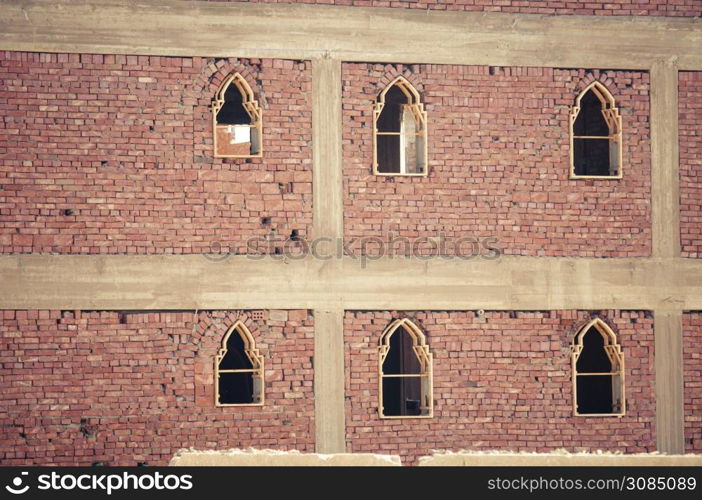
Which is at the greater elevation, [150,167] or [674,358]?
[150,167]

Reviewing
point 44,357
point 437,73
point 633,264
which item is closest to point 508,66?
point 437,73

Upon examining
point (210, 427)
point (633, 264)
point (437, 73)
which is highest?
point (437, 73)

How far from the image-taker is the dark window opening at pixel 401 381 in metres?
17.7

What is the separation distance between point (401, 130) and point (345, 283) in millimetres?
3917

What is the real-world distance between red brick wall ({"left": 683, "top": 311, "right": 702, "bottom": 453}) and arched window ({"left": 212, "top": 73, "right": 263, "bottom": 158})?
222 inches

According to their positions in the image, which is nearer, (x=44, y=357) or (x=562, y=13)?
(x=44, y=357)

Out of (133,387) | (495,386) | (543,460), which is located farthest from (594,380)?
(133,387)

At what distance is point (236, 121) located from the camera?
54.3 feet

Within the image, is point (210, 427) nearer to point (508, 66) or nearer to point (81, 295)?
point (81, 295)

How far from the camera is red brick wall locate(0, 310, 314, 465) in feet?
42.9

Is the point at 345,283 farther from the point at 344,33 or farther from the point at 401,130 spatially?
the point at 401,130

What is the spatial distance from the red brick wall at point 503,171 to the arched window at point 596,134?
0.10 metres

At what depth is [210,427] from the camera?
525 inches

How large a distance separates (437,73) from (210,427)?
494 centimetres
